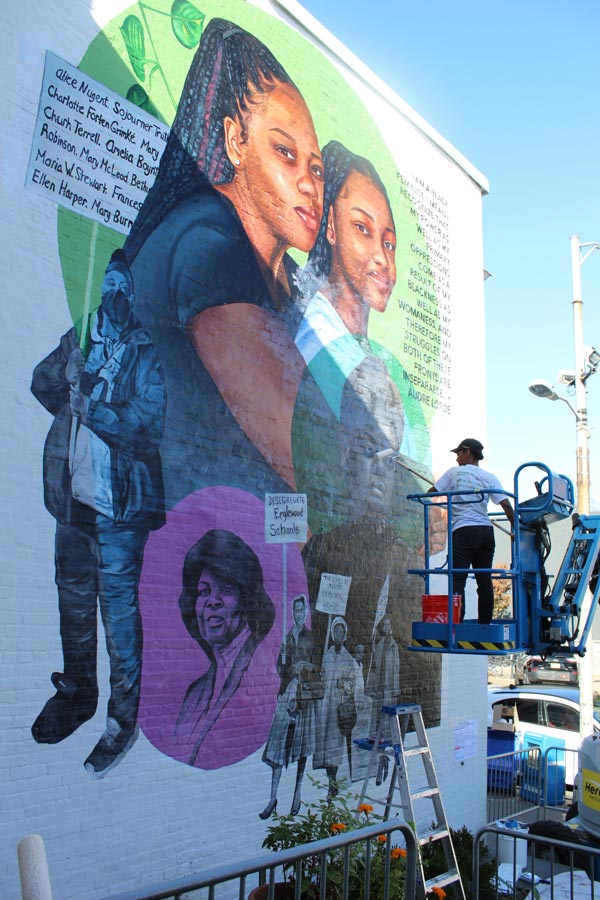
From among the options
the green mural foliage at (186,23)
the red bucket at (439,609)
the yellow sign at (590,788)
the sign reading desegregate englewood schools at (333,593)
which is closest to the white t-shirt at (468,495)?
the red bucket at (439,609)

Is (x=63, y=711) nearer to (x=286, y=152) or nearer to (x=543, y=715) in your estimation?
(x=286, y=152)

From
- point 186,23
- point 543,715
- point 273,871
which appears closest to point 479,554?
point 273,871

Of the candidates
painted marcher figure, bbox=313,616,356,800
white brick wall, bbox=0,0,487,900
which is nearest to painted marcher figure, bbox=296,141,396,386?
painted marcher figure, bbox=313,616,356,800

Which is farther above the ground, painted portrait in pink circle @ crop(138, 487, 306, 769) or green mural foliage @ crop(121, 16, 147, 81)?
green mural foliage @ crop(121, 16, 147, 81)

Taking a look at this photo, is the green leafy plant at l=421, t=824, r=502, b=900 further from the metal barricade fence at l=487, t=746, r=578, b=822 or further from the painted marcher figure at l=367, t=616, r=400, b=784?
the metal barricade fence at l=487, t=746, r=578, b=822

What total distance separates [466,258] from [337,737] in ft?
22.6

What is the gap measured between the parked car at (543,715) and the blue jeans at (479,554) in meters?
7.33

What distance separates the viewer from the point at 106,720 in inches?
235

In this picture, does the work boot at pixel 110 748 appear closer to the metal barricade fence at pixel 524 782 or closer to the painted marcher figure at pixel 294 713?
the painted marcher figure at pixel 294 713

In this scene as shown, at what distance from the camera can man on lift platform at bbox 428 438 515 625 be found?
23.3ft

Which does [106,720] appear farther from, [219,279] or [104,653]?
[219,279]

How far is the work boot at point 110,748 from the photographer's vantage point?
5.85 meters

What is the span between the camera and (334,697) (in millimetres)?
8172

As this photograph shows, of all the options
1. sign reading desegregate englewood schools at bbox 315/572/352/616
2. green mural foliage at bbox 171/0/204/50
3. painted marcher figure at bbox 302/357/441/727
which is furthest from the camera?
painted marcher figure at bbox 302/357/441/727
